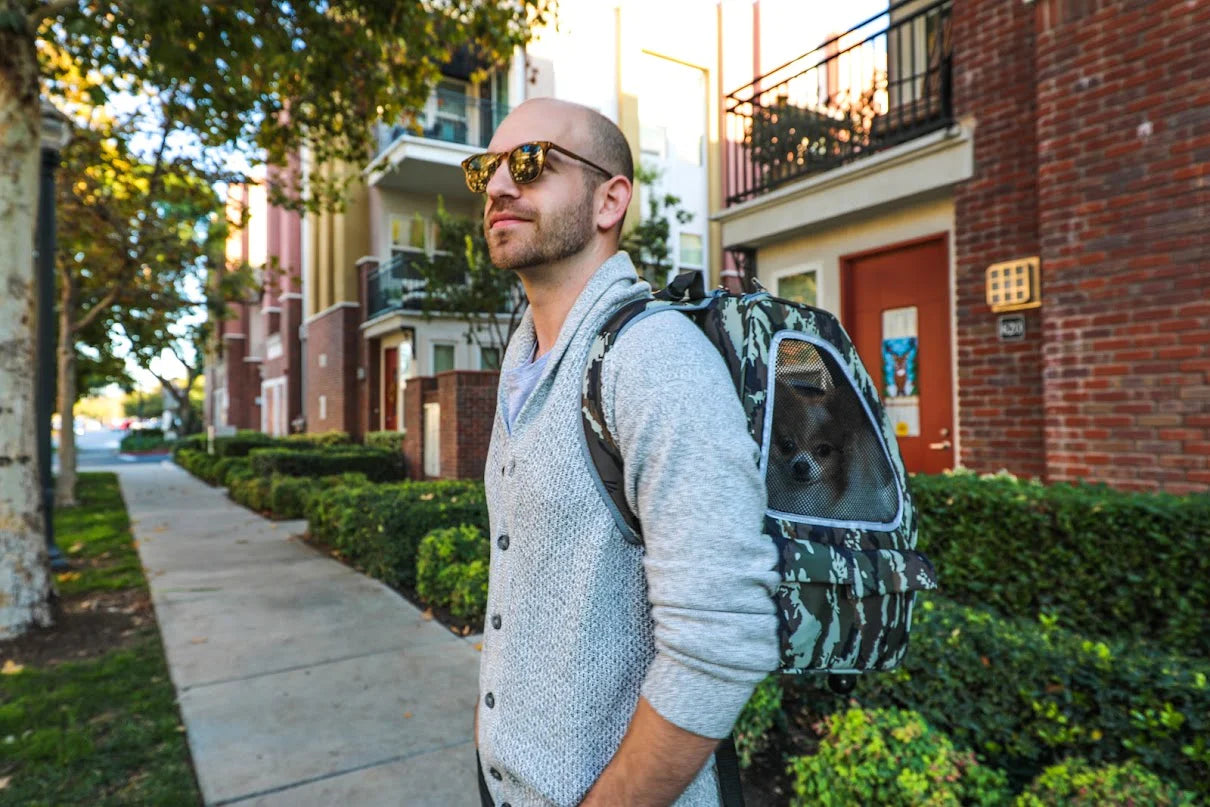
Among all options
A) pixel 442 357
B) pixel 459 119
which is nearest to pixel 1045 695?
pixel 442 357

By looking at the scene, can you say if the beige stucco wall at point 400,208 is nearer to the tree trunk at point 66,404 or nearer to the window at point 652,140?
the window at point 652,140

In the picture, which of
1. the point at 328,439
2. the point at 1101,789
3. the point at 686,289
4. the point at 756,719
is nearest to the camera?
the point at 686,289

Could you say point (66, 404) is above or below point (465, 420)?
above

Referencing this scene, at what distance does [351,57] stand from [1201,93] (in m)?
7.12

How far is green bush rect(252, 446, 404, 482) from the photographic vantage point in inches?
511

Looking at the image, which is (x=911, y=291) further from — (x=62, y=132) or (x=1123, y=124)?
(x=62, y=132)

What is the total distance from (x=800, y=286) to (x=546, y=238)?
707cm

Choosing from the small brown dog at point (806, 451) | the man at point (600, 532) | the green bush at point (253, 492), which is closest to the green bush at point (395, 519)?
the green bush at point (253, 492)

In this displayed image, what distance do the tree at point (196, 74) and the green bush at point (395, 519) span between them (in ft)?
8.28

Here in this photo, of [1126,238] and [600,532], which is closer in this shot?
[600,532]

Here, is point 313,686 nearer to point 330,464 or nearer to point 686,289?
point 686,289

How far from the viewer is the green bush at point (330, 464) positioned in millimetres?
12977

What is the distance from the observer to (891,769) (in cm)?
241

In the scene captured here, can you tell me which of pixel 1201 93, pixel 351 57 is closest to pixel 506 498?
pixel 1201 93
